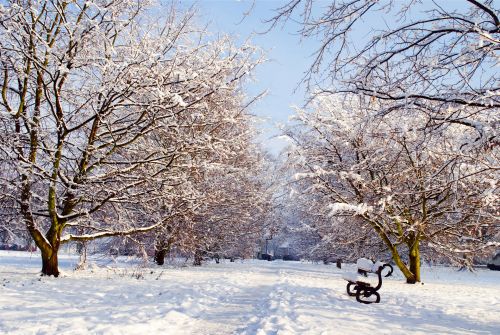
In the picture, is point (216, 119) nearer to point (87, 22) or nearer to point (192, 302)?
point (87, 22)

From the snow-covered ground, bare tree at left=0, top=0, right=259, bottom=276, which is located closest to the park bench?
the snow-covered ground

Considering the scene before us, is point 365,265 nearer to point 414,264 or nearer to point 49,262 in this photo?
point 414,264

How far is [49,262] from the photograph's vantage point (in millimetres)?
10414

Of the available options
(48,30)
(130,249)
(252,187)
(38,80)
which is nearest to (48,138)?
(38,80)

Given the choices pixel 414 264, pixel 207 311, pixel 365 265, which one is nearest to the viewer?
pixel 207 311

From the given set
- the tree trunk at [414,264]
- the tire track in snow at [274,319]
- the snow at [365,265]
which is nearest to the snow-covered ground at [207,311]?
the tire track in snow at [274,319]

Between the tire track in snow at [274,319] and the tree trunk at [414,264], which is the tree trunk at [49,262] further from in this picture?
the tree trunk at [414,264]

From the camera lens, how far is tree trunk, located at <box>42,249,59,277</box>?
409 inches

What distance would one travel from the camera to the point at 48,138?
10086 millimetres

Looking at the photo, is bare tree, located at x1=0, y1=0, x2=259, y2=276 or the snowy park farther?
bare tree, located at x1=0, y1=0, x2=259, y2=276

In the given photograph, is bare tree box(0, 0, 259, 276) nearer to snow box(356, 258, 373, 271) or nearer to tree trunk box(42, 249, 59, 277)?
tree trunk box(42, 249, 59, 277)

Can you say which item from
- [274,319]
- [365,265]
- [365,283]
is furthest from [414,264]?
[274,319]

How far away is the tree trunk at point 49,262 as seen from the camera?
10383 millimetres

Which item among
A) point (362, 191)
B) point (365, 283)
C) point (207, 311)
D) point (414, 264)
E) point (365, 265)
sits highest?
point (362, 191)
